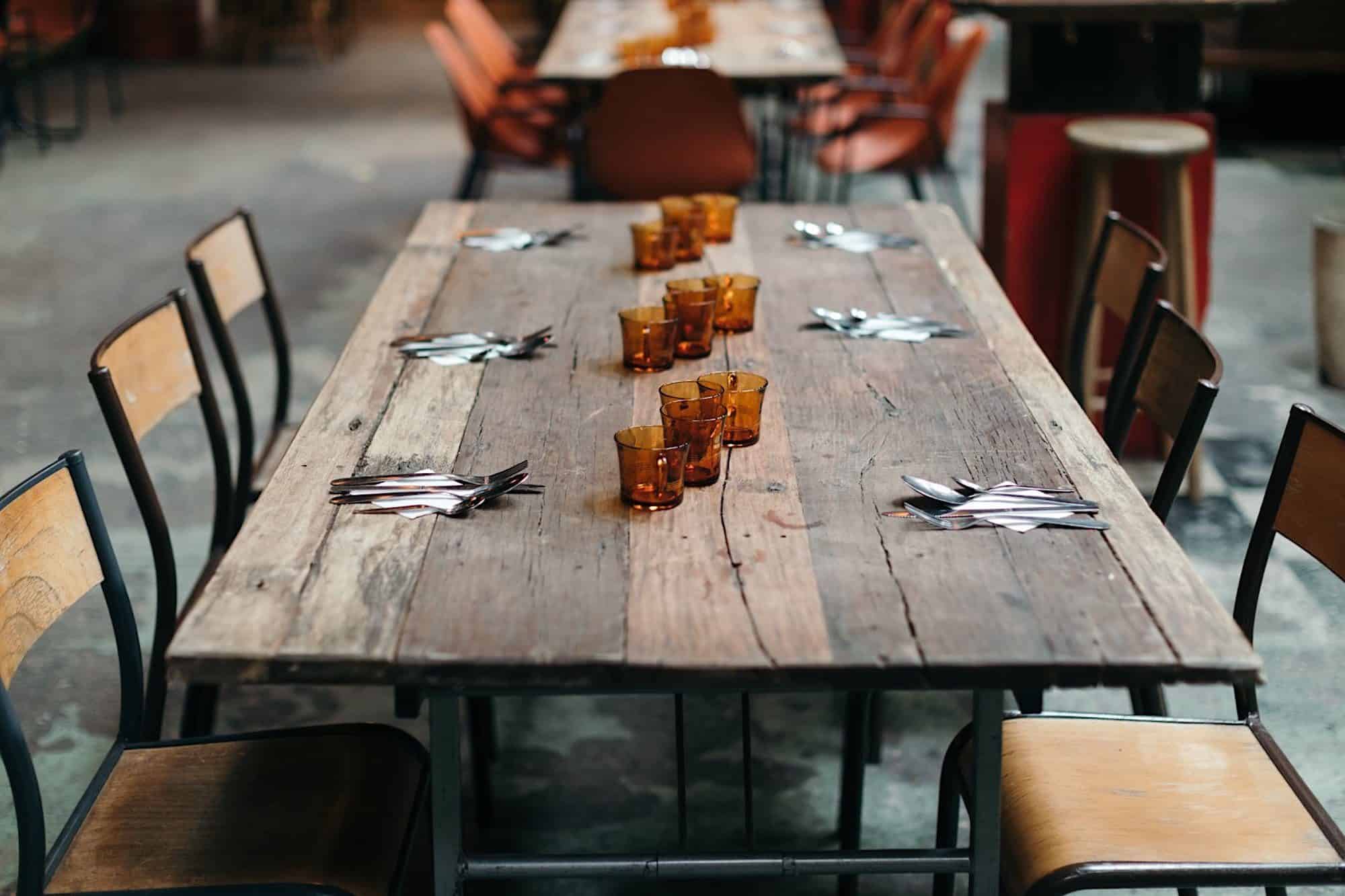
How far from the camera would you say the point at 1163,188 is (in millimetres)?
3582

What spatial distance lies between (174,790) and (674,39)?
155 inches

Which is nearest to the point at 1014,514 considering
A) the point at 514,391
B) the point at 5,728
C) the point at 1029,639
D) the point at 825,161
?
the point at 1029,639

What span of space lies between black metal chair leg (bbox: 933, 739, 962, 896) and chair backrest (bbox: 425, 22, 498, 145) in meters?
3.50

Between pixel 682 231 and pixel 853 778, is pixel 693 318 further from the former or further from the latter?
pixel 853 778

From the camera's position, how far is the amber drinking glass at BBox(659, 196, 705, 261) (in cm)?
268

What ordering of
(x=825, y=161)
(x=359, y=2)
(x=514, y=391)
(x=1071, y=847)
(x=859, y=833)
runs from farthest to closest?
(x=359, y=2), (x=825, y=161), (x=859, y=833), (x=514, y=391), (x=1071, y=847)

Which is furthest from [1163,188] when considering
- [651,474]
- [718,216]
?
[651,474]

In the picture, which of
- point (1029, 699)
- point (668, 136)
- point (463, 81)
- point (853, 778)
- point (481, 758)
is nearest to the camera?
point (1029, 699)

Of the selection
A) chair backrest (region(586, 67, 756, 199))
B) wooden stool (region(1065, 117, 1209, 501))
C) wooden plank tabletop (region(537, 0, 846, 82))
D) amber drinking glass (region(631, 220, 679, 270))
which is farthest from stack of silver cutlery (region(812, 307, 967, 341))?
wooden plank tabletop (region(537, 0, 846, 82))

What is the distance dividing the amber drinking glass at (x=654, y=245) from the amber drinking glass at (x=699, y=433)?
2.86 feet

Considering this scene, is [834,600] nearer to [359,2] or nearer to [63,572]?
[63,572]

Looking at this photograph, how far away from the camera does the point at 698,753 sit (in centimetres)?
256

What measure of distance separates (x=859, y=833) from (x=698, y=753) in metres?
0.39

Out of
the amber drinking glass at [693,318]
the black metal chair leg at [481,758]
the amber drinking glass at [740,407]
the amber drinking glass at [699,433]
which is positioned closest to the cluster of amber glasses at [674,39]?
the amber drinking glass at [693,318]
